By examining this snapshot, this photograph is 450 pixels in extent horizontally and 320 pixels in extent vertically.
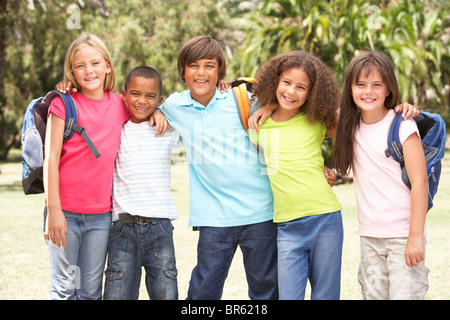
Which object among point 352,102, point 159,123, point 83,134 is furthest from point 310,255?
point 83,134

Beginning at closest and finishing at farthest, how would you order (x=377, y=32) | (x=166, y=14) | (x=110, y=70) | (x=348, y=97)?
(x=348, y=97), (x=110, y=70), (x=377, y=32), (x=166, y=14)

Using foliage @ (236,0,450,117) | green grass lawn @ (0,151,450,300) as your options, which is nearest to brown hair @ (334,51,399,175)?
green grass lawn @ (0,151,450,300)

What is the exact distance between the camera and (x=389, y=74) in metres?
2.88

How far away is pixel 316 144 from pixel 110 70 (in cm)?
132

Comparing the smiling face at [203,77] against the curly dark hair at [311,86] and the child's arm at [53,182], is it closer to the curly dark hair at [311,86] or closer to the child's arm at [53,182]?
the curly dark hair at [311,86]

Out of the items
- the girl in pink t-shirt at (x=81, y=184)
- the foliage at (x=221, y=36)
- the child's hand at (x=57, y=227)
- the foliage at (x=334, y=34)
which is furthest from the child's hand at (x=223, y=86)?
the foliage at (x=334, y=34)

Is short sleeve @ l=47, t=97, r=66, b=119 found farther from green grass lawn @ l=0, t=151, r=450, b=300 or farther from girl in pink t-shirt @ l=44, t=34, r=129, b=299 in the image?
green grass lawn @ l=0, t=151, r=450, b=300

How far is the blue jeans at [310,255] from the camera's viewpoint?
2.76 meters

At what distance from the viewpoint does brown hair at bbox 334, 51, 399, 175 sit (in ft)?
9.44

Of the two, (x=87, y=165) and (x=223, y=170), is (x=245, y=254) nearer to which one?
(x=223, y=170)

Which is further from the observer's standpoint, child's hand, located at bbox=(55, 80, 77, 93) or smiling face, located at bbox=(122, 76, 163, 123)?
smiling face, located at bbox=(122, 76, 163, 123)

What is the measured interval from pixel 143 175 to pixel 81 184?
0.35 meters
